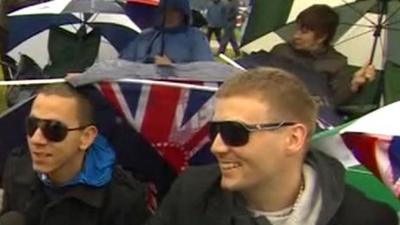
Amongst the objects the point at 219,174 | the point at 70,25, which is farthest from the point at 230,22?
the point at 219,174

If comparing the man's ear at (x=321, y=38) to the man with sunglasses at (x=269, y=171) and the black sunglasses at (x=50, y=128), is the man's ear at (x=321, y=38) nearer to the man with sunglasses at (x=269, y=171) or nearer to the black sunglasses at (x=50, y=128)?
the black sunglasses at (x=50, y=128)

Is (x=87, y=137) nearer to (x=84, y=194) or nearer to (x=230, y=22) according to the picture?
(x=84, y=194)

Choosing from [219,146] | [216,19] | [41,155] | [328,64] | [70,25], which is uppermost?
[219,146]

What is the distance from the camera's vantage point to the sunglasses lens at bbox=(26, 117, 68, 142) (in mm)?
3039

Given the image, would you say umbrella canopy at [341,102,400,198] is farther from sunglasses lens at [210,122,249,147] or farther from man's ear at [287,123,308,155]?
sunglasses lens at [210,122,249,147]

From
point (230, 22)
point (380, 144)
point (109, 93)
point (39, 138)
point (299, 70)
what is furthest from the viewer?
point (230, 22)

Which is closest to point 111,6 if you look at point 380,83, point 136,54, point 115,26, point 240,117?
point 115,26

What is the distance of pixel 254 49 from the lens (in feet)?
20.2

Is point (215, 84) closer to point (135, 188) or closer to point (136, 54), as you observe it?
point (135, 188)

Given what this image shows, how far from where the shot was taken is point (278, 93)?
2.51 metres

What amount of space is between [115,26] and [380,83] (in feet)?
7.78

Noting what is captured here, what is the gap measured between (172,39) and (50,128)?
3.29m

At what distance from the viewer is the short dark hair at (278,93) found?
2.50m

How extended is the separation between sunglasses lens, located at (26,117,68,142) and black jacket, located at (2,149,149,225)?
0.18 metres
